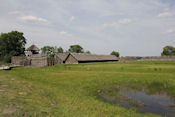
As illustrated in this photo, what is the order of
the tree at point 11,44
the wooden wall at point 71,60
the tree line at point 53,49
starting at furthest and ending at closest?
the tree line at point 53,49
the tree at point 11,44
the wooden wall at point 71,60

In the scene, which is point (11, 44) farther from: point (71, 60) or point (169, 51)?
point (169, 51)

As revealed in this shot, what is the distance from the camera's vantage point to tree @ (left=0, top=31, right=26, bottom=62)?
56.5 meters

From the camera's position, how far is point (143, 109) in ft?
22.0

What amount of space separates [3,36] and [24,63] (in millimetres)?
35348

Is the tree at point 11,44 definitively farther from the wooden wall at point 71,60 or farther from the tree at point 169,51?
the tree at point 169,51

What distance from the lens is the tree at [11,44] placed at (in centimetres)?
5647

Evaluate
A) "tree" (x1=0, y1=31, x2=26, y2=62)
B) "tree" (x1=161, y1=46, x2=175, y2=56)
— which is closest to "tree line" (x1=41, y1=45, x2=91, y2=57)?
"tree" (x1=0, y1=31, x2=26, y2=62)

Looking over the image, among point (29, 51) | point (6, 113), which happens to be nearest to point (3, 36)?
point (29, 51)

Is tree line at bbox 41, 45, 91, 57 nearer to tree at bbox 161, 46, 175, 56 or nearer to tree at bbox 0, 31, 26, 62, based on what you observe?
tree at bbox 0, 31, 26, 62

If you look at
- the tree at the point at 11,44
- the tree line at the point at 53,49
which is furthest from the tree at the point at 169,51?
the tree at the point at 11,44

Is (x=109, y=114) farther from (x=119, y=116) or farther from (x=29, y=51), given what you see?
(x=29, y=51)

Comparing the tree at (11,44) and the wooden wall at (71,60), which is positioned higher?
the tree at (11,44)

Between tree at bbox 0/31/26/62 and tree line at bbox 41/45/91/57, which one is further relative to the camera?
tree line at bbox 41/45/91/57

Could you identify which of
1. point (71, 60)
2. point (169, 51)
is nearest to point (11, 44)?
point (71, 60)
